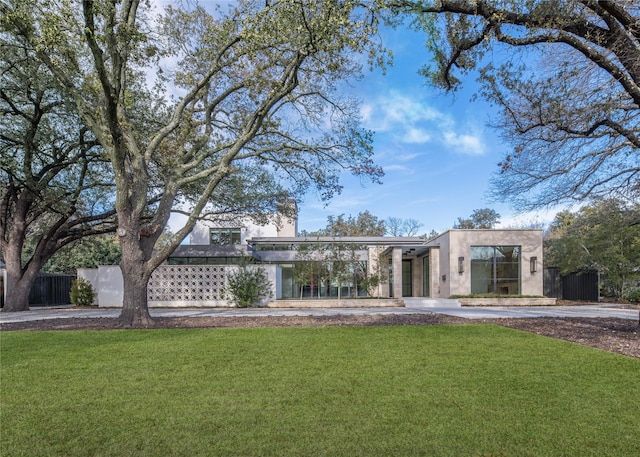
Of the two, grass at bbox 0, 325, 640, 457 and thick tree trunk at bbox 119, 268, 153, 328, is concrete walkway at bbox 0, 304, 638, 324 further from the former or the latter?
grass at bbox 0, 325, 640, 457

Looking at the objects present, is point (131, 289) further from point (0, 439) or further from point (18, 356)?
point (0, 439)

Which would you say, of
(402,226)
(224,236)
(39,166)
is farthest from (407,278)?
(39,166)

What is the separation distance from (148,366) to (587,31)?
355 inches

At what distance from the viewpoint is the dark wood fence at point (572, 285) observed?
22.4 metres

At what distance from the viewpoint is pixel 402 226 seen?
45.7 meters

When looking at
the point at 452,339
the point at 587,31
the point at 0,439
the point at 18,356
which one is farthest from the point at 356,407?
the point at 587,31

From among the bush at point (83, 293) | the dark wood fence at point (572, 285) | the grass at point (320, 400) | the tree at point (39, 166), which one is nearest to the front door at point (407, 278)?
the dark wood fence at point (572, 285)

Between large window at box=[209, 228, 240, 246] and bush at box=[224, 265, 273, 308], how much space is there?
9.34 metres

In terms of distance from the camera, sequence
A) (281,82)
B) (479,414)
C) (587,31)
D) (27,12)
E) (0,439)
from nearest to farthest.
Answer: (0,439), (479,414), (587,31), (27,12), (281,82)

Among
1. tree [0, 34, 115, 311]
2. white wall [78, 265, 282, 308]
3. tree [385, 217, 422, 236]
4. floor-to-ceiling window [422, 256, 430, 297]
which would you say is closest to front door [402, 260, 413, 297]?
floor-to-ceiling window [422, 256, 430, 297]

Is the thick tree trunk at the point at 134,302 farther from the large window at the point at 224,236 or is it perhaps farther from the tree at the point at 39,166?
the large window at the point at 224,236

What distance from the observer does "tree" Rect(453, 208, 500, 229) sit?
4281 cm

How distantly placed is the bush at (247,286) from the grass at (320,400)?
10364mm

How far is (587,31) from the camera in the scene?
728 centimetres
